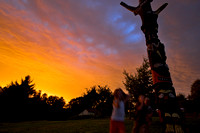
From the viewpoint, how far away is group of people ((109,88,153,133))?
12.9 feet

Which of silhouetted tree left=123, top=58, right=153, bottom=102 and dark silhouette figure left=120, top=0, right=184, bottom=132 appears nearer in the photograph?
dark silhouette figure left=120, top=0, right=184, bottom=132

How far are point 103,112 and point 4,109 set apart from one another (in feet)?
99.3

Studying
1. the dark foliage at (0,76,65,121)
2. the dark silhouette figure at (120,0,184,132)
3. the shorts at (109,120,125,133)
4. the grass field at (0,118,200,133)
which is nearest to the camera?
the shorts at (109,120,125,133)

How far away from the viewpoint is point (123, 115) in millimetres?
4059

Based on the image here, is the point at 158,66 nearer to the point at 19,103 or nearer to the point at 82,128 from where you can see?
the point at 82,128

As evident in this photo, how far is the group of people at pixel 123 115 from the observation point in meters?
3.93

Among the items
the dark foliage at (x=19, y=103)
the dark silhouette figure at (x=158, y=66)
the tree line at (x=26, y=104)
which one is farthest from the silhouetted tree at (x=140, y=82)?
the dark foliage at (x=19, y=103)

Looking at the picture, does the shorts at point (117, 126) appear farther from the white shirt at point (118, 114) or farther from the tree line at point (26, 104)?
the tree line at point (26, 104)

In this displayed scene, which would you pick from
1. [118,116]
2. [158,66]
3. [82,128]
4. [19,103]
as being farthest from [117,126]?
[19,103]

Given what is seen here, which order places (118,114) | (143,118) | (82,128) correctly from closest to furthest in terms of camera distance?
(118,114)
(143,118)
(82,128)

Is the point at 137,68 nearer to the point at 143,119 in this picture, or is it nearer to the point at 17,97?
the point at 143,119

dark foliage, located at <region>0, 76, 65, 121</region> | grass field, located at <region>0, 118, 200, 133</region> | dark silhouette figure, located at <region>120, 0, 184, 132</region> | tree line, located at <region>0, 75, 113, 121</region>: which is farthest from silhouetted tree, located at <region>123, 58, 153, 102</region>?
dark foliage, located at <region>0, 76, 65, 121</region>

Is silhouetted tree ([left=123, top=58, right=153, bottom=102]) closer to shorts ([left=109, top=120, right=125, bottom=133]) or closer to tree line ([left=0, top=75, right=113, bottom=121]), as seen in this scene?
shorts ([left=109, top=120, right=125, bottom=133])

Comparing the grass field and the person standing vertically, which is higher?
the person standing
